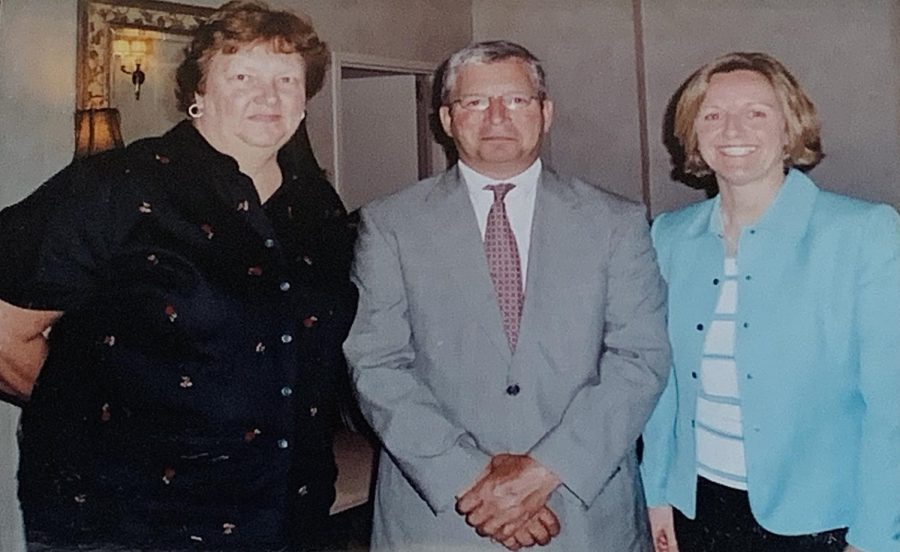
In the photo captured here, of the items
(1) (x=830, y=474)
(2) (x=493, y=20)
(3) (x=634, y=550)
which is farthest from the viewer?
(2) (x=493, y=20)

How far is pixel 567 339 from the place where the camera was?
87 cm

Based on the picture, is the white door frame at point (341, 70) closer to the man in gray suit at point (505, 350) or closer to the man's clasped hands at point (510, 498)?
the man in gray suit at point (505, 350)

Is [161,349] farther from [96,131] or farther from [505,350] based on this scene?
[505,350]

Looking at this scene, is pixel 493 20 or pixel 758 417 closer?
pixel 758 417

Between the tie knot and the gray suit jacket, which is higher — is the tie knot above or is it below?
above

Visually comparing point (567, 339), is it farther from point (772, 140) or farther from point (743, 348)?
point (772, 140)

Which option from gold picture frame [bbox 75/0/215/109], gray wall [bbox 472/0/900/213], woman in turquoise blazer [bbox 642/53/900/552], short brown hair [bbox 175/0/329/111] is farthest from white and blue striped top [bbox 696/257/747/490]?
gold picture frame [bbox 75/0/215/109]

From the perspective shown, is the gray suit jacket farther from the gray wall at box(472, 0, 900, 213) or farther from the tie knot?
the gray wall at box(472, 0, 900, 213)

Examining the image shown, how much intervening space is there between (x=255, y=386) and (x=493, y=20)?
0.52 meters

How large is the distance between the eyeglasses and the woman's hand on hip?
1.53ft

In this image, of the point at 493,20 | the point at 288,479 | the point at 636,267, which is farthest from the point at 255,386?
the point at 493,20

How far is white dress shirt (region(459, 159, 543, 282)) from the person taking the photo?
35.6 inches

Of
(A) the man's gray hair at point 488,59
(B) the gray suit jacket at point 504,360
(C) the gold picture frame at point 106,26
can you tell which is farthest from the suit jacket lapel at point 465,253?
(C) the gold picture frame at point 106,26

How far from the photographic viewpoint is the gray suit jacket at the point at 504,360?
852 mm
